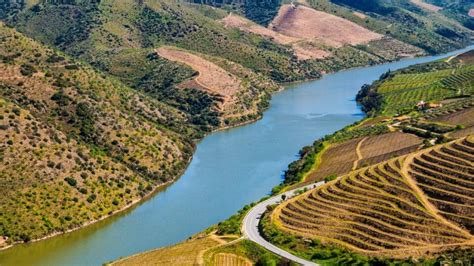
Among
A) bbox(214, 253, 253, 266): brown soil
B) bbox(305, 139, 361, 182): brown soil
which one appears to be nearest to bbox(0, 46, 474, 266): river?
bbox(305, 139, 361, 182): brown soil

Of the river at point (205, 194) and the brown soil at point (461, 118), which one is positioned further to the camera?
the brown soil at point (461, 118)

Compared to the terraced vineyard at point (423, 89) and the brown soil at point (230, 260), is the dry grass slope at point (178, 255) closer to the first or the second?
the brown soil at point (230, 260)

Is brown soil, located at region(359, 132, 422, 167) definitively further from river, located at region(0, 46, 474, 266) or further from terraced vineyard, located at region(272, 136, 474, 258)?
terraced vineyard, located at region(272, 136, 474, 258)

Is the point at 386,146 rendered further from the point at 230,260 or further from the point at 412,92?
the point at 412,92

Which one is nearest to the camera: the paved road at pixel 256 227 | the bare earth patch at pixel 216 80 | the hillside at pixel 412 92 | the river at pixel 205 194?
the paved road at pixel 256 227

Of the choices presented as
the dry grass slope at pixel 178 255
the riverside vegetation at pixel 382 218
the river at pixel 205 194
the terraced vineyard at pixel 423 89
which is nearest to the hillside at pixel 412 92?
the terraced vineyard at pixel 423 89

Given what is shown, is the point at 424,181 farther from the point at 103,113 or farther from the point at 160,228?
the point at 103,113

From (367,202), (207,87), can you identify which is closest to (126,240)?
(367,202)
